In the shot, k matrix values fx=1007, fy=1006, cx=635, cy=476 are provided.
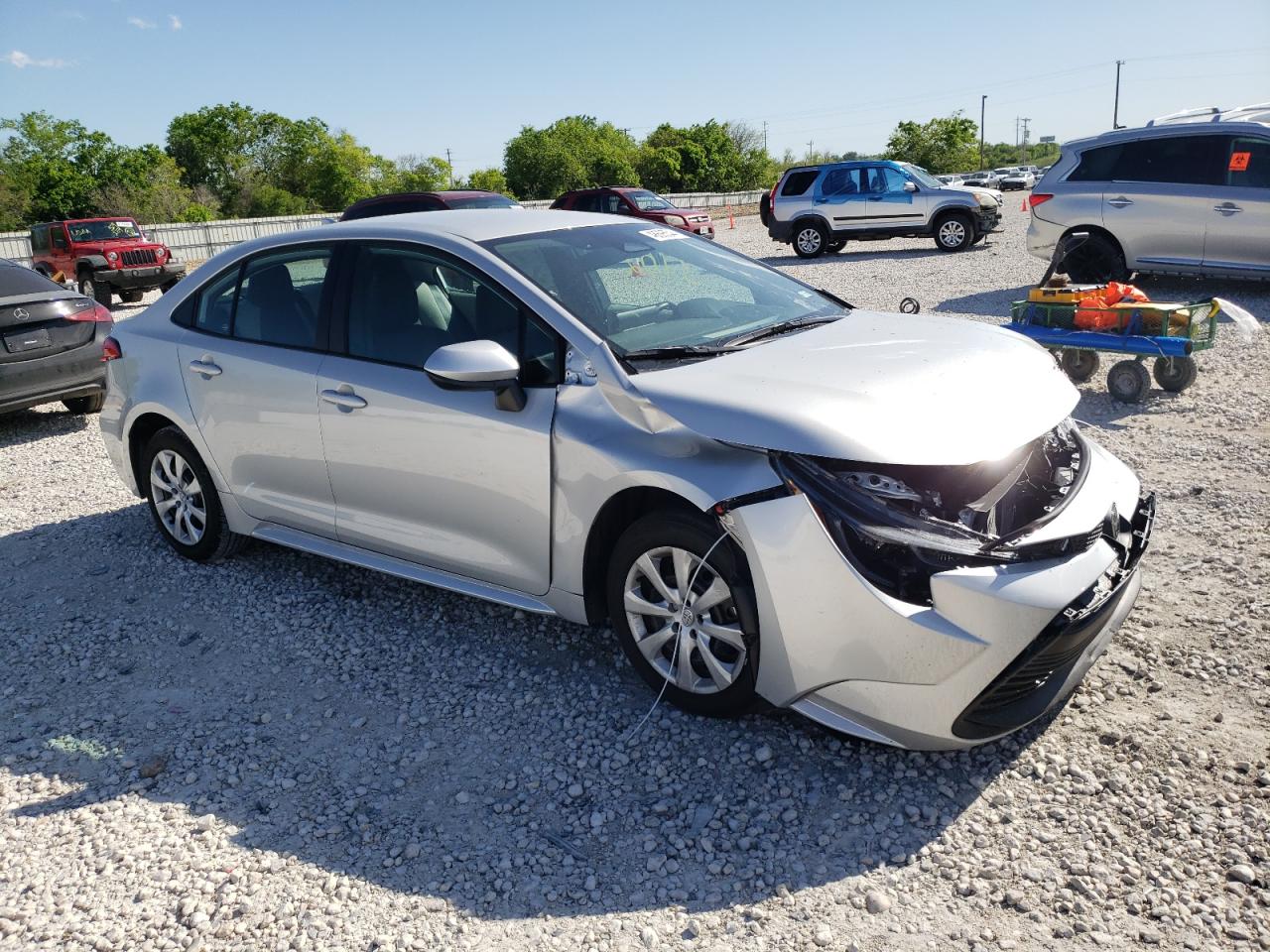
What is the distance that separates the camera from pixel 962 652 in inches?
111

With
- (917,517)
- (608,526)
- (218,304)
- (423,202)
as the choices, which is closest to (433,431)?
(608,526)

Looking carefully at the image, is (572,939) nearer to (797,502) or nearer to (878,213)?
(797,502)

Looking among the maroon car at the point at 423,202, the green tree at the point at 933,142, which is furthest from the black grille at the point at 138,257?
the green tree at the point at 933,142

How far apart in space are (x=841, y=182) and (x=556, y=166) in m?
42.5

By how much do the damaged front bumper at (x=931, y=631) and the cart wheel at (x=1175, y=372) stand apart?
4.93m

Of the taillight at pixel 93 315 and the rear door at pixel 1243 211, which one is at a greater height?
the rear door at pixel 1243 211

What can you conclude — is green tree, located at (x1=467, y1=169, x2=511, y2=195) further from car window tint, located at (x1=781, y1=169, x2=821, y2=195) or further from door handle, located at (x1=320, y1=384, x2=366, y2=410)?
door handle, located at (x1=320, y1=384, x2=366, y2=410)

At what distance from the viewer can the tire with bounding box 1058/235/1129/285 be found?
1155 cm

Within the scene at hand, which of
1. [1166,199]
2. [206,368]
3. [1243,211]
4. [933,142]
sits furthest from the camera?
[933,142]

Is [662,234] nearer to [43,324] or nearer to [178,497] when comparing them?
[178,497]

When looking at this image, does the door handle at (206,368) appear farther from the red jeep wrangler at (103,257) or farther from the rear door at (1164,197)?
the red jeep wrangler at (103,257)

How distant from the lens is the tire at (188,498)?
5129mm

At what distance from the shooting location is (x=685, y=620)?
3359mm

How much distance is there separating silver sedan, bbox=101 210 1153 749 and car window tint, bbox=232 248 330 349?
15 millimetres
